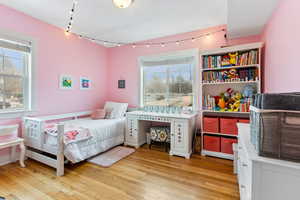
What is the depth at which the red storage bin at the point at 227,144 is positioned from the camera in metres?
2.52

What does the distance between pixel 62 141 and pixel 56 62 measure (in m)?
1.80

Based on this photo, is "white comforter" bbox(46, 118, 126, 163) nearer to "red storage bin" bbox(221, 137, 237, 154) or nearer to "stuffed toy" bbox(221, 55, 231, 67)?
"red storage bin" bbox(221, 137, 237, 154)

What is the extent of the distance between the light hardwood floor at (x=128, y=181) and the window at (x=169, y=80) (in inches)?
54.4

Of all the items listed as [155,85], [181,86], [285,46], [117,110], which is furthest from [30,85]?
[285,46]

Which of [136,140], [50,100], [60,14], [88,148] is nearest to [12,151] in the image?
[50,100]

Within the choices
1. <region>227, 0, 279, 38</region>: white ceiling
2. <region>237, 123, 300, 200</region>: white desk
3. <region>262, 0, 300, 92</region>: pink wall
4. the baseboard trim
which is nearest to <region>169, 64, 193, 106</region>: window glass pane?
<region>227, 0, 279, 38</region>: white ceiling

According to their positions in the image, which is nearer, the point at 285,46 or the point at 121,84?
the point at 285,46

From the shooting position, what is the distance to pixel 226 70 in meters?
2.64

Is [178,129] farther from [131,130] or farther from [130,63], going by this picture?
[130,63]

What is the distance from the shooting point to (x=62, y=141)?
2137 millimetres

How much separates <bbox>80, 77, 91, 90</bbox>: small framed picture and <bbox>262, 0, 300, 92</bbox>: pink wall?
12.1ft

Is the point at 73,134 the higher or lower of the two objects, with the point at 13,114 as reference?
lower

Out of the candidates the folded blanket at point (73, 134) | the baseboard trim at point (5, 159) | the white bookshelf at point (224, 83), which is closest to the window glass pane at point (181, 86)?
the white bookshelf at point (224, 83)

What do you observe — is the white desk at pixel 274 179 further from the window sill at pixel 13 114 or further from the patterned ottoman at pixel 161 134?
the window sill at pixel 13 114
